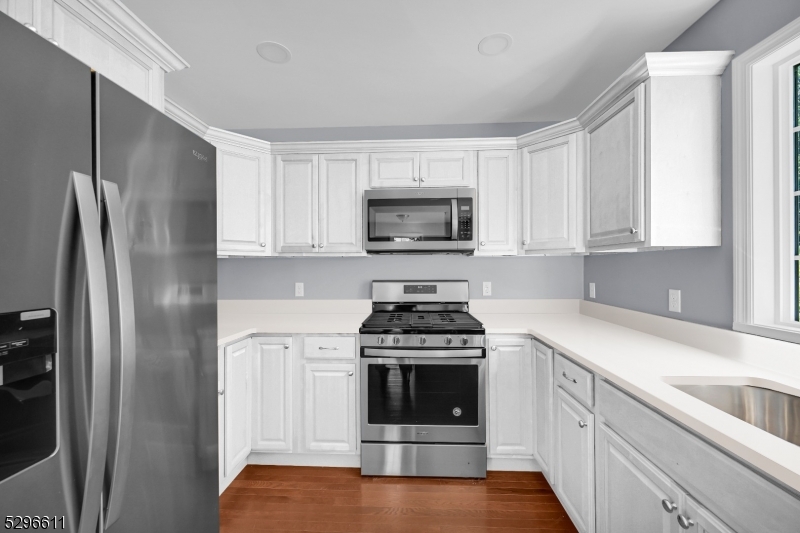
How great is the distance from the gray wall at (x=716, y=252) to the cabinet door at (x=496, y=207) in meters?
0.81

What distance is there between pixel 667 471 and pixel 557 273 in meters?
1.97

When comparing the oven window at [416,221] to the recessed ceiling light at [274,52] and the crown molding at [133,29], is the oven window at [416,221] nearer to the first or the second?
the recessed ceiling light at [274,52]

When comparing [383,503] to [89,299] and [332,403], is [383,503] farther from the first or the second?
[89,299]

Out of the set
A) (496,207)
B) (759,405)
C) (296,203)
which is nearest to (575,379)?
(759,405)

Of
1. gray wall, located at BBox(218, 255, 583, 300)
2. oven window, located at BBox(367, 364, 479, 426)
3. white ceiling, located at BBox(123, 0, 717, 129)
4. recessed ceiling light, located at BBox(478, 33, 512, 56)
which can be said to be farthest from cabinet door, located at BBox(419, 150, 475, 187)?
oven window, located at BBox(367, 364, 479, 426)

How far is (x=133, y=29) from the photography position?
4.01 feet

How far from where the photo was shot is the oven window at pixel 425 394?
2197mm

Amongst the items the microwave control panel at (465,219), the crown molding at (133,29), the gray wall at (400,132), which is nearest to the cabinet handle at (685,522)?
the microwave control panel at (465,219)

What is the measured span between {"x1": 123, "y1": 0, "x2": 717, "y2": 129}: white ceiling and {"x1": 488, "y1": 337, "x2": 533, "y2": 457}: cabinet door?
160 centimetres

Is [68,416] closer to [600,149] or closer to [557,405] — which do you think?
[557,405]

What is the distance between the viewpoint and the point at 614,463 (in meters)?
1.34

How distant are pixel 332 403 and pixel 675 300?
1989 millimetres

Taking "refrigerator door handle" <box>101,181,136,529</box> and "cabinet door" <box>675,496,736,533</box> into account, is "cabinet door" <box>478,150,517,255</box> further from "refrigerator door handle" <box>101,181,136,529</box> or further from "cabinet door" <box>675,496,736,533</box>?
"refrigerator door handle" <box>101,181,136,529</box>

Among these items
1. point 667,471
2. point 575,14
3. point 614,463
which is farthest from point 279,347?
point 575,14
